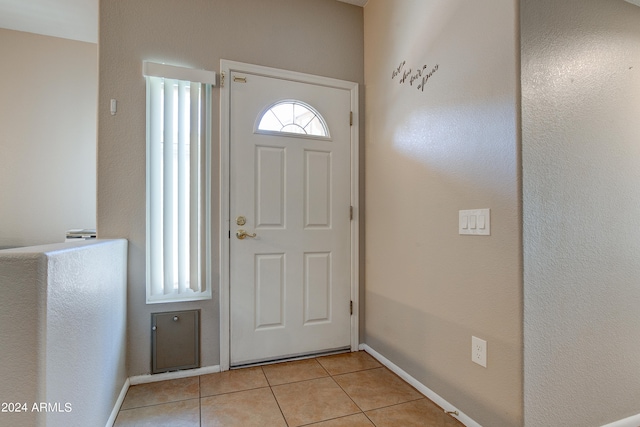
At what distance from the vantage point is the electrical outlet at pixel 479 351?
4.85 ft

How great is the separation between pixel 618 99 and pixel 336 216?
177 centimetres

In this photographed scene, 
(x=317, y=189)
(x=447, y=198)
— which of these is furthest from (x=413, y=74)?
(x=317, y=189)

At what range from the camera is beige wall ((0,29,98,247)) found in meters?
2.81

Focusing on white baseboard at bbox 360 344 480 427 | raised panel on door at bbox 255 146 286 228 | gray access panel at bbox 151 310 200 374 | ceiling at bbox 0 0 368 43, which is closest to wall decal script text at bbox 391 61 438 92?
ceiling at bbox 0 0 368 43

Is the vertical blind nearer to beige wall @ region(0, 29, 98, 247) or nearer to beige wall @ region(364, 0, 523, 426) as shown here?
beige wall @ region(364, 0, 523, 426)

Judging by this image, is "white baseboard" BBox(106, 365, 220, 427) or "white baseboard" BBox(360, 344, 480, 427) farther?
"white baseboard" BBox(106, 365, 220, 427)

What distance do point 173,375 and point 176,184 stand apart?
128 cm

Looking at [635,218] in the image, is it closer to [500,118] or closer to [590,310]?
[590,310]

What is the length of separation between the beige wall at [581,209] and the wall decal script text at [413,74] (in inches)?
23.2

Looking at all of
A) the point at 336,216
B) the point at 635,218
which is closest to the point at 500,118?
the point at 635,218

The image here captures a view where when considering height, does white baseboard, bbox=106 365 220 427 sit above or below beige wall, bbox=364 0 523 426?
below

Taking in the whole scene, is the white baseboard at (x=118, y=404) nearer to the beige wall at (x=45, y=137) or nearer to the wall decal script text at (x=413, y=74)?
the beige wall at (x=45, y=137)

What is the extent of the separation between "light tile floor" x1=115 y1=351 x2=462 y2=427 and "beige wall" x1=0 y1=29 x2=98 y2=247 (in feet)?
6.43

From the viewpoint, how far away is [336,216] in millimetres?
2504
